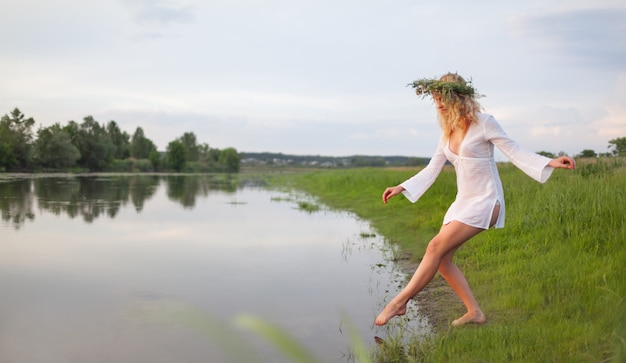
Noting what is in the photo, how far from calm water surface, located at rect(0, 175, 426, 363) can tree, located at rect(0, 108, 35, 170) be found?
50226 millimetres

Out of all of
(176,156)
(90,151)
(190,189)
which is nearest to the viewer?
(190,189)

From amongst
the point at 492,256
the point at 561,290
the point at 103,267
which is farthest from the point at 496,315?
the point at 103,267

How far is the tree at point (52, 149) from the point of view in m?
65.3

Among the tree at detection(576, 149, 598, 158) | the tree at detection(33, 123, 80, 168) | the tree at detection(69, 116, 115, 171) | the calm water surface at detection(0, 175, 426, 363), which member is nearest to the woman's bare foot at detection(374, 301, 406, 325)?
the calm water surface at detection(0, 175, 426, 363)

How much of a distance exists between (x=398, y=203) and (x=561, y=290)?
37.0 ft

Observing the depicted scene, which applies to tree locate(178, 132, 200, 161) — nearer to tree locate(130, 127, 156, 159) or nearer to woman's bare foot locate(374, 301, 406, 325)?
tree locate(130, 127, 156, 159)

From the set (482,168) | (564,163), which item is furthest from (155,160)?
(564,163)

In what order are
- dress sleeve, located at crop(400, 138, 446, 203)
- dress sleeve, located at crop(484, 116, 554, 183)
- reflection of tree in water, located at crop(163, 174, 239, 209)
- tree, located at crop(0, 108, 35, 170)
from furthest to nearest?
tree, located at crop(0, 108, 35, 170) → reflection of tree in water, located at crop(163, 174, 239, 209) → dress sleeve, located at crop(400, 138, 446, 203) → dress sleeve, located at crop(484, 116, 554, 183)

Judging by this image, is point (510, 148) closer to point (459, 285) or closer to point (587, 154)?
point (459, 285)

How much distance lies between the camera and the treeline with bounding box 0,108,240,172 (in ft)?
203

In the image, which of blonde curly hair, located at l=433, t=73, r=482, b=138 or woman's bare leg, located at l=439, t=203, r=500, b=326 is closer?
blonde curly hair, located at l=433, t=73, r=482, b=138

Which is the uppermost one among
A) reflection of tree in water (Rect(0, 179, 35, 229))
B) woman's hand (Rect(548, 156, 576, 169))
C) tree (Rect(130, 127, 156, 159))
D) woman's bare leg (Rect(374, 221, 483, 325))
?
tree (Rect(130, 127, 156, 159))

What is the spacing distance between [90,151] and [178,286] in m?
79.4

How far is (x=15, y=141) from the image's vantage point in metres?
60.4
